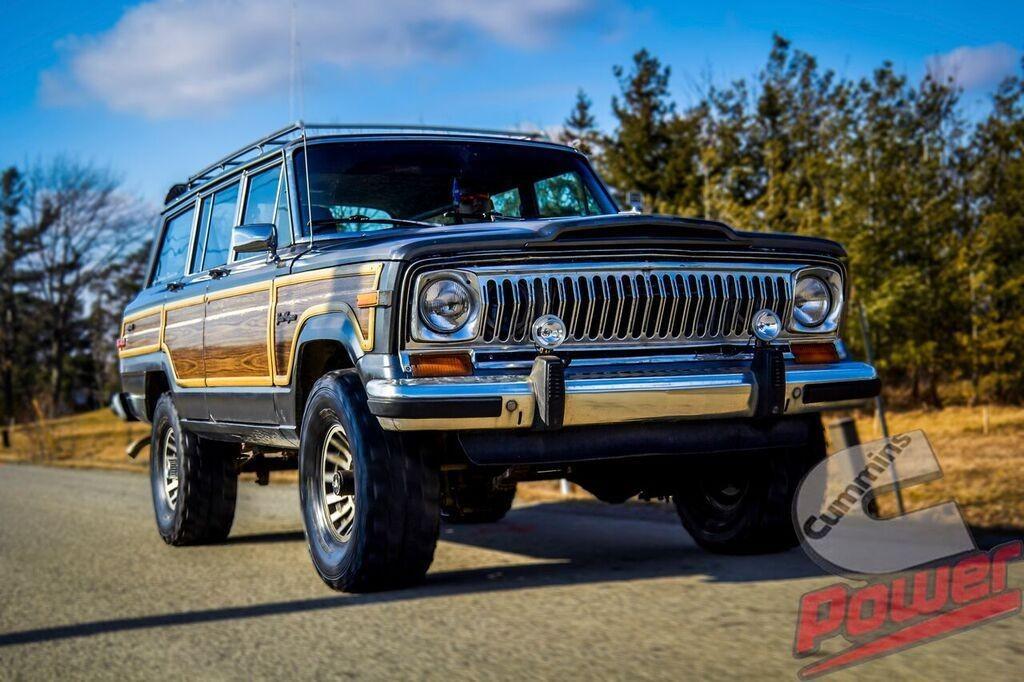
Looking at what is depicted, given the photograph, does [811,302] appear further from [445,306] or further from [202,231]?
[202,231]

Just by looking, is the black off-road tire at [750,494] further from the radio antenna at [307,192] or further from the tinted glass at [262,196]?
the tinted glass at [262,196]

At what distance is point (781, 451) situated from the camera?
5.11 meters

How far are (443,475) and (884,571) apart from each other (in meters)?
1.94

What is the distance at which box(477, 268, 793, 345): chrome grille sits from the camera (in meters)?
4.33

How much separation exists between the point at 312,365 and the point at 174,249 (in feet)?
10.2

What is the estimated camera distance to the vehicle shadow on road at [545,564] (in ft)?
14.9

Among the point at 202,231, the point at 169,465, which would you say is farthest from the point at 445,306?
the point at 169,465

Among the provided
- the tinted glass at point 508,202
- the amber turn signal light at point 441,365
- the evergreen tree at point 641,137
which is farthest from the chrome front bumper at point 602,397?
the evergreen tree at point 641,137

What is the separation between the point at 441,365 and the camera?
424cm

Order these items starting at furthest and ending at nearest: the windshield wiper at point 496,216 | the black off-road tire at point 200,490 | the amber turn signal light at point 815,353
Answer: the black off-road tire at point 200,490, the windshield wiper at point 496,216, the amber turn signal light at point 815,353

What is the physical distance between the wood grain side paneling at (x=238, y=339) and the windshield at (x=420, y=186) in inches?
19.7

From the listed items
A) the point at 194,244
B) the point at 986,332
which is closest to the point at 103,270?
the point at 986,332

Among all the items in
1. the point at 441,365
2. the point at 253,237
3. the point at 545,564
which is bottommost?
the point at 545,564

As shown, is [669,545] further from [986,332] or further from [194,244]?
[986,332]
